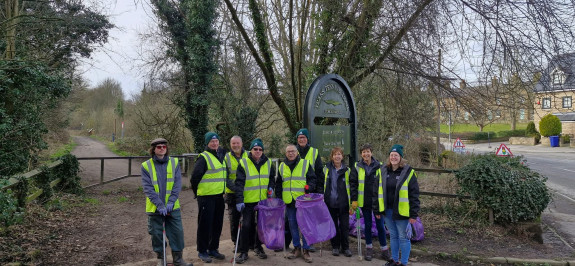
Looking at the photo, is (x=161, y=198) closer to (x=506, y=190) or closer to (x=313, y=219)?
(x=313, y=219)

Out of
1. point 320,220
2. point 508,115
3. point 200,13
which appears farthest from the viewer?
point 200,13

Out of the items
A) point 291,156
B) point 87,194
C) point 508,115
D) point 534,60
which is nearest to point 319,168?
point 291,156

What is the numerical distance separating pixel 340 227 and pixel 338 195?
0.50 meters

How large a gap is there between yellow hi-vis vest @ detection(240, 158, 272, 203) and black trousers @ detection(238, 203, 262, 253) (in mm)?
122

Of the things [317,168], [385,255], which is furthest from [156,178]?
[385,255]

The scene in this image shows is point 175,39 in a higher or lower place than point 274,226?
higher

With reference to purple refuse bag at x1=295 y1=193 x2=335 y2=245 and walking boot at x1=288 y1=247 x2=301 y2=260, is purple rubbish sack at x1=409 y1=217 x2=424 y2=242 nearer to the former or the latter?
purple refuse bag at x1=295 y1=193 x2=335 y2=245

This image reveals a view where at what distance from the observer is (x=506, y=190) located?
6.81 metres

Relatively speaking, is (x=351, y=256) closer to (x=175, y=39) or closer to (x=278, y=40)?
(x=278, y=40)

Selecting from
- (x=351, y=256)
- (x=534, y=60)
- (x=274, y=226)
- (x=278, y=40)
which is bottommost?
(x=351, y=256)

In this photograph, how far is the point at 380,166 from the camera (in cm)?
544

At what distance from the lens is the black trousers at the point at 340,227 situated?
548 cm

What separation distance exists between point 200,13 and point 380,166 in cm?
1087

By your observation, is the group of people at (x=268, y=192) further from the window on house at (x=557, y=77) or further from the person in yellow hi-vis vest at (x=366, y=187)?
the window on house at (x=557, y=77)
